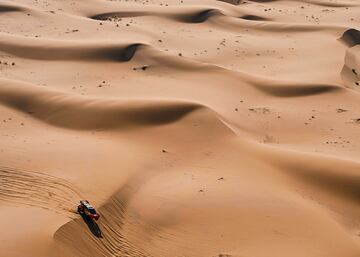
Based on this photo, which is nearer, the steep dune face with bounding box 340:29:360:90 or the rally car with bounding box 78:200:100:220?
the rally car with bounding box 78:200:100:220

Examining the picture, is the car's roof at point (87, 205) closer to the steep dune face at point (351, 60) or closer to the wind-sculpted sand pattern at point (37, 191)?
the wind-sculpted sand pattern at point (37, 191)

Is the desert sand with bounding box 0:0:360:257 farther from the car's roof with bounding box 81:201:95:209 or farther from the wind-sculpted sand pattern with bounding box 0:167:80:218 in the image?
the car's roof with bounding box 81:201:95:209

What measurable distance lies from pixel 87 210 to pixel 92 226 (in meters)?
0.31

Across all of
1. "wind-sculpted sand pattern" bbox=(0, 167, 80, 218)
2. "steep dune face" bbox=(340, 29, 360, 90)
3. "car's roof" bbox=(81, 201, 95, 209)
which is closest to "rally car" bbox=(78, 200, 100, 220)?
"car's roof" bbox=(81, 201, 95, 209)

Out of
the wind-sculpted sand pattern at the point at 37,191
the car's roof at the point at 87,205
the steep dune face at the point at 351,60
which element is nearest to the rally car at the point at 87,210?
the car's roof at the point at 87,205

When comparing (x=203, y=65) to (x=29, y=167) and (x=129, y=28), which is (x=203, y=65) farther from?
(x=29, y=167)

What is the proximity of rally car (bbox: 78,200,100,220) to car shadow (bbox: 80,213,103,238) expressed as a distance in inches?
2.0

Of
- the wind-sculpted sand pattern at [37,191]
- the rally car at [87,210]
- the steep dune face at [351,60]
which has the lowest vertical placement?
the steep dune face at [351,60]

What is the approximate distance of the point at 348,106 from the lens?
15.6 m

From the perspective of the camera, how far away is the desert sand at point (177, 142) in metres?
9.18

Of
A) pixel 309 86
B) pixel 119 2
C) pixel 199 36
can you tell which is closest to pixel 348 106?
pixel 309 86

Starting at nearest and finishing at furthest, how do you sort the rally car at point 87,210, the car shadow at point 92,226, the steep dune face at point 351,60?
the car shadow at point 92,226 → the rally car at point 87,210 → the steep dune face at point 351,60

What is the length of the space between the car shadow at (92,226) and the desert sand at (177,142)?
55mm

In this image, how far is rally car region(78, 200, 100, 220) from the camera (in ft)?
29.3
